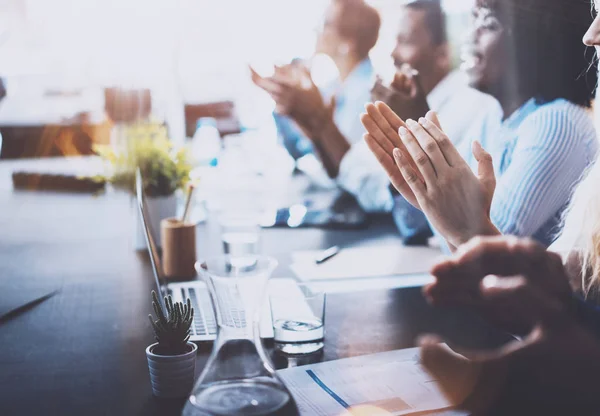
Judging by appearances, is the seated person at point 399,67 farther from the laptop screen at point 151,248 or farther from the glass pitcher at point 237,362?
the glass pitcher at point 237,362

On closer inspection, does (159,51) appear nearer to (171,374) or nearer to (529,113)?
(529,113)

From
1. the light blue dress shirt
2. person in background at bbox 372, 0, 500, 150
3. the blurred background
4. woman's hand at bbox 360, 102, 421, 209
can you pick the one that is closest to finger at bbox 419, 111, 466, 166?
woman's hand at bbox 360, 102, 421, 209

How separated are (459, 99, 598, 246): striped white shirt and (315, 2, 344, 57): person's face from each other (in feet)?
4.55

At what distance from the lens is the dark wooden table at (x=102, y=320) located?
87 cm

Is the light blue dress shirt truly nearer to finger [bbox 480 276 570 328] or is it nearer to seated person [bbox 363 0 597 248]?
seated person [bbox 363 0 597 248]

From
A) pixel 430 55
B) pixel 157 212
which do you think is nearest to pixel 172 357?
pixel 157 212

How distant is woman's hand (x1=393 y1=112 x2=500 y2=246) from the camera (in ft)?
3.27

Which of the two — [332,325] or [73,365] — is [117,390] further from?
[332,325]

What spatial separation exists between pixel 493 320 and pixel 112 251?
1215 millimetres

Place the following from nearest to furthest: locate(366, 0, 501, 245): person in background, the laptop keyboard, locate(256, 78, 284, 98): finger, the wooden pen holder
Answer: the laptop keyboard → the wooden pen holder → locate(366, 0, 501, 245): person in background → locate(256, 78, 284, 98): finger

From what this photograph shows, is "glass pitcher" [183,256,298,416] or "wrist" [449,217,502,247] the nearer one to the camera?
"glass pitcher" [183,256,298,416]

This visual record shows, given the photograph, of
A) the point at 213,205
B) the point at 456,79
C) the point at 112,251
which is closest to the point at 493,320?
the point at 112,251

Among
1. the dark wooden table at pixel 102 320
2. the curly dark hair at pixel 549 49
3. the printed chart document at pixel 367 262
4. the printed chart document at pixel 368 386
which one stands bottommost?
the printed chart document at pixel 367 262

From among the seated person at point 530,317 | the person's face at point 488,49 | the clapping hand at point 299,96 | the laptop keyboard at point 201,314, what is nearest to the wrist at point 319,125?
the clapping hand at point 299,96
